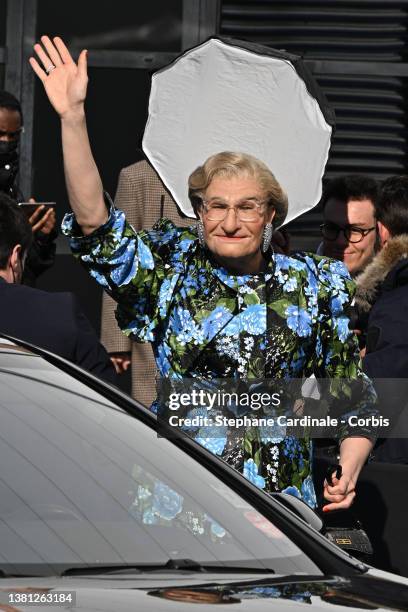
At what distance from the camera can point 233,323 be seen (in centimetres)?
421

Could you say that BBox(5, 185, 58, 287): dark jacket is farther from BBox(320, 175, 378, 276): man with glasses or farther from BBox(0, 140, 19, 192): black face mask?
BBox(320, 175, 378, 276): man with glasses

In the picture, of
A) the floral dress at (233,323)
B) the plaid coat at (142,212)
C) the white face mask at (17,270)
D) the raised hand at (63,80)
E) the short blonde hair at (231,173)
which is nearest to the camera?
the raised hand at (63,80)

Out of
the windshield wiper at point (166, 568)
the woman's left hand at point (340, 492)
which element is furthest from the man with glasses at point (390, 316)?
the windshield wiper at point (166, 568)

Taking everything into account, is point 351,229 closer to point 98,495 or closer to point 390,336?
point 390,336

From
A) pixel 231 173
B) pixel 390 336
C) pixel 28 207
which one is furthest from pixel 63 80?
pixel 28 207

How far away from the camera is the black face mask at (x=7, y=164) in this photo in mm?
6250

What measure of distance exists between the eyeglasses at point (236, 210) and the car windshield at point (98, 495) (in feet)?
3.39

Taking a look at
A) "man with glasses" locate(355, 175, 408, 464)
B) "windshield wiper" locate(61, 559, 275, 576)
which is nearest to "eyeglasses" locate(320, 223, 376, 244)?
"man with glasses" locate(355, 175, 408, 464)

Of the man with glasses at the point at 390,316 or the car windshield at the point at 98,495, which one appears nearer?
the car windshield at the point at 98,495

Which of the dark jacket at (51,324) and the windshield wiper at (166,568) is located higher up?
the dark jacket at (51,324)

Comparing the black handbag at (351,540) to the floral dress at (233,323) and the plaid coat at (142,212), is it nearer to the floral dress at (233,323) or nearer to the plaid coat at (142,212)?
the floral dress at (233,323)

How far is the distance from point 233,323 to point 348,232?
2.15 m

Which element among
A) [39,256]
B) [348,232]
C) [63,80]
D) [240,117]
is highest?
[240,117]

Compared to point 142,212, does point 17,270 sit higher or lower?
lower
